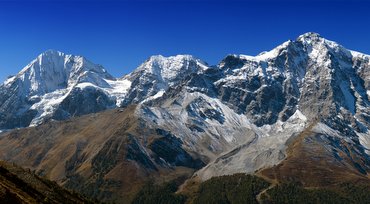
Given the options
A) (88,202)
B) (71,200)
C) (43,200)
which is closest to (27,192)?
(43,200)

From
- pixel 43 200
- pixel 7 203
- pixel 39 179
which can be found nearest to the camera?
pixel 7 203

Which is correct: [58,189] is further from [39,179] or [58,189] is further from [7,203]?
[7,203]

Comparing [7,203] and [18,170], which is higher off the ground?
[18,170]

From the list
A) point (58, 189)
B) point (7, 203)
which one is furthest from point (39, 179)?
point (7, 203)

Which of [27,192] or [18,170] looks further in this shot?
[18,170]

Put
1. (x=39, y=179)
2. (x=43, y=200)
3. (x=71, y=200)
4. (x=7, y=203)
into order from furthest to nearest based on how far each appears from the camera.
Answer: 1. (x=39, y=179)
2. (x=71, y=200)
3. (x=43, y=200)
4. (x=7, y=203)

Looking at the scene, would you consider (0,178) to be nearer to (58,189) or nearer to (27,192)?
(27,192)
